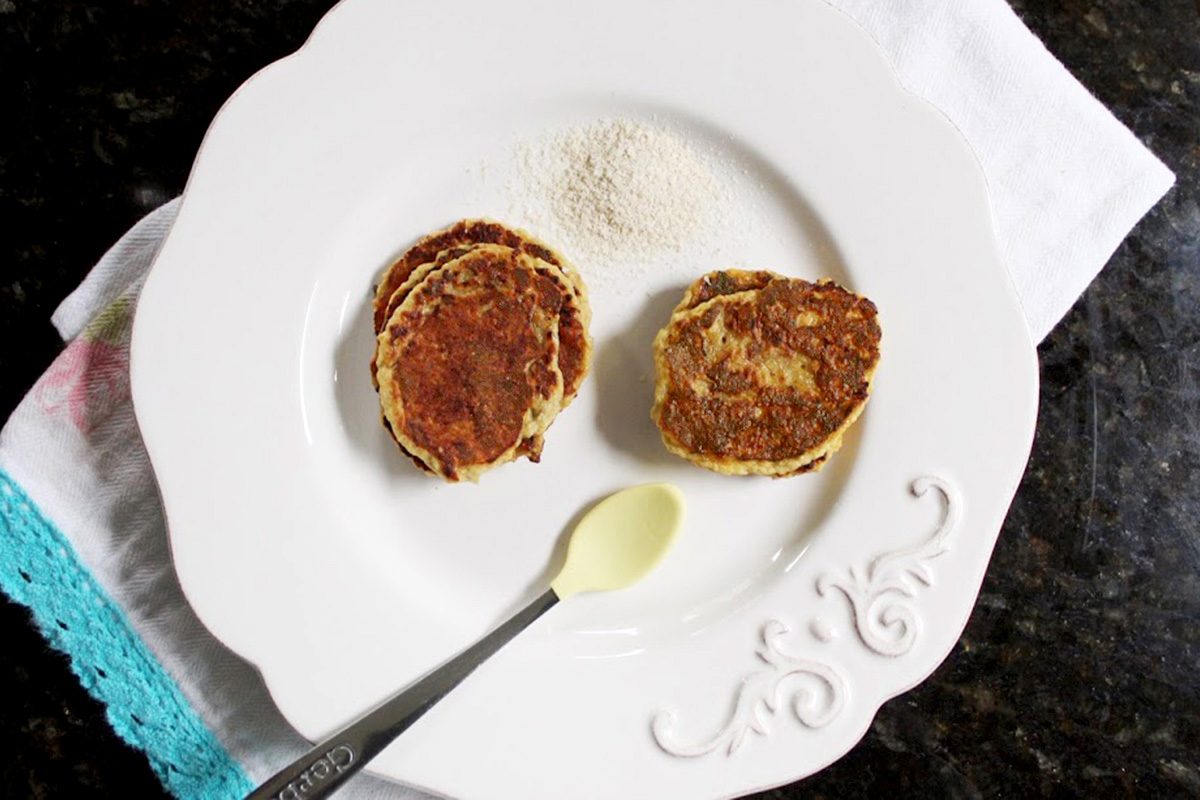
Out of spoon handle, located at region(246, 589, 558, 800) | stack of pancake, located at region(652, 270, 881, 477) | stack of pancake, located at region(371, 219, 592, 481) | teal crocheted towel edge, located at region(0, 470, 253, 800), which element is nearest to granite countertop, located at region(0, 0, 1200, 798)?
stack of pancake, located at region(652, 270, 881, 477)

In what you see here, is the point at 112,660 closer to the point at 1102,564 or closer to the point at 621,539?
the point at 621,539

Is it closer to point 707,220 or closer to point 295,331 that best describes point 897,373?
point 707,220

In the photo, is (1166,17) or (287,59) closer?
(287,59)

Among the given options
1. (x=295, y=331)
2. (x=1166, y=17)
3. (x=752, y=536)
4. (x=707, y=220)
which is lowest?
(x=752, y=536)

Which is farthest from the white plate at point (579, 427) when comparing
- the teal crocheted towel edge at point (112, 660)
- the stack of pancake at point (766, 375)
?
the teal crocheted towel edge at point (112, 660)

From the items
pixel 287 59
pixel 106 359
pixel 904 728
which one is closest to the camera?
pixel 287 59

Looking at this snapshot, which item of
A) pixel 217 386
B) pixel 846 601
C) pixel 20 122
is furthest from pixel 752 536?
pixel 20 122

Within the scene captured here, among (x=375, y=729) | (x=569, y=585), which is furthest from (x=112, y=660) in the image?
(x=569, y=585)

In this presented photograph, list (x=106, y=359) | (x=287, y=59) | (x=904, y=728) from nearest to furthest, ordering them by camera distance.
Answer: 1. (x=287, y=59)
2. (x=106, y=359)
3. (x=904, y=728)
